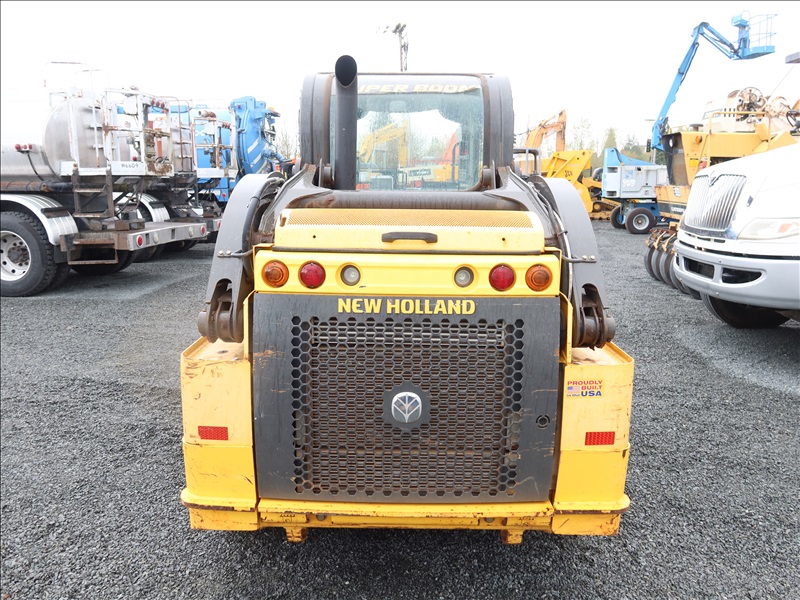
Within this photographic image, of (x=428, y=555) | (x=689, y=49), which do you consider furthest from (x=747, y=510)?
(x=689, y=49)

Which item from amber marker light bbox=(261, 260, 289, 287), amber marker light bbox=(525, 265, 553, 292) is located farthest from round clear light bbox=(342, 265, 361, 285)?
amber marker light bbox=(525, 265, 553, 292)

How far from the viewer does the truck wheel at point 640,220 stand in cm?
1934

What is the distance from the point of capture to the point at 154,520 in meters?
3.40

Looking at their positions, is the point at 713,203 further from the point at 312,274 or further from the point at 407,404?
the point at 312,274

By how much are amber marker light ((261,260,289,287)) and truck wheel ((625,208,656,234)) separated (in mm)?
18603

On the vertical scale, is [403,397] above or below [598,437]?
above

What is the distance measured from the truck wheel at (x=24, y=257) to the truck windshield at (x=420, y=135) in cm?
741

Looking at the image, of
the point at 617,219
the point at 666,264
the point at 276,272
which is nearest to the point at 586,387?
the point at 276,272

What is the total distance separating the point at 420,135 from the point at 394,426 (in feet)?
7.03

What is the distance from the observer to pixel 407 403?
2.54 m

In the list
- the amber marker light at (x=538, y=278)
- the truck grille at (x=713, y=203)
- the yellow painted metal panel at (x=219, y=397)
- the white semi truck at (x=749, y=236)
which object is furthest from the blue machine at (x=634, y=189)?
the yellow painted metal panel at (x=219, y=397)

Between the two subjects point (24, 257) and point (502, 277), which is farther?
point (24, 257)

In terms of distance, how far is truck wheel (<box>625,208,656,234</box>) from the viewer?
1934cm

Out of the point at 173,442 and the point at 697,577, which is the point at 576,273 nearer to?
the point at 697,577
